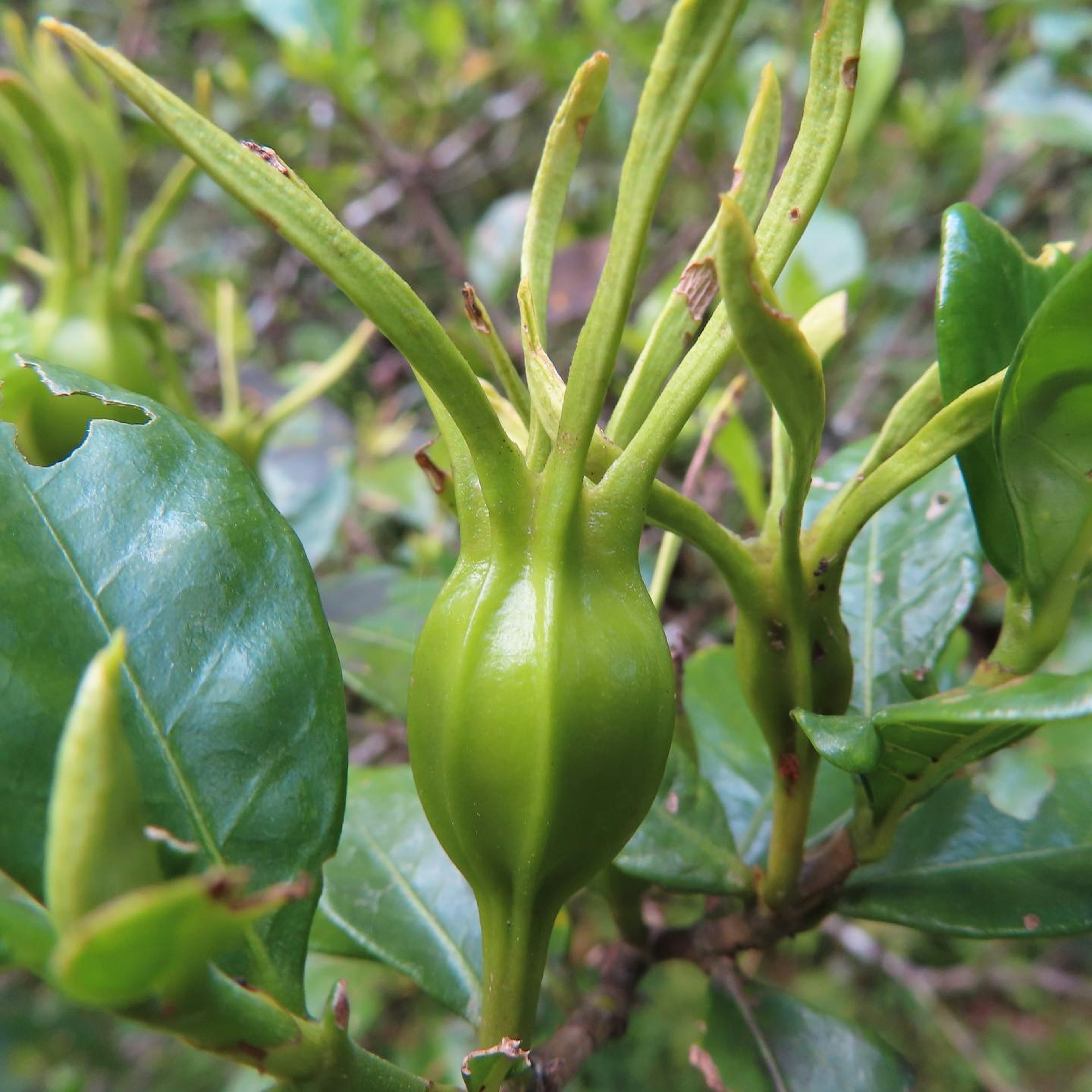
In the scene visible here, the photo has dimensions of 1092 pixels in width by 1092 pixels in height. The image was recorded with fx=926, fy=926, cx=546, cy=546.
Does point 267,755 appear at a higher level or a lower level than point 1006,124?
lower

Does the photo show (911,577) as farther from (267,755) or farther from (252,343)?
(252,343)

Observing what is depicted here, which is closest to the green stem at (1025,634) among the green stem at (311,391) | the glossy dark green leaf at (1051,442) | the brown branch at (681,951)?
the glossy dark green leaf at (1051,442)

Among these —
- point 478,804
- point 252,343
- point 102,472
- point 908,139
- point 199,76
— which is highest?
point 908,139

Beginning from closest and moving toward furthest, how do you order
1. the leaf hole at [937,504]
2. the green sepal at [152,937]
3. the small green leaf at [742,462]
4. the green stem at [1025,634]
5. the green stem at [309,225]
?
the green sepal at [152,937]
the green stem at [309,225]
the green stem at [1025,634]
the leaf hole at [937,504]
the small green leaf at [742,462]

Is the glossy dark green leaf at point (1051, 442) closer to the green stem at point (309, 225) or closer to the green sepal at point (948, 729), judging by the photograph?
the green sepal at point (948, 729)

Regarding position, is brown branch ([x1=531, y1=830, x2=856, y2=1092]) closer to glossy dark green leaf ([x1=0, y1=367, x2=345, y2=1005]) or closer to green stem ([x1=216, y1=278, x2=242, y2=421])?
glossy dark green leaf ([x1=0, y1=367, x2=345, y2=1005])

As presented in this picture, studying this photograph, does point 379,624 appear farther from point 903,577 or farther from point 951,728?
point 951,728

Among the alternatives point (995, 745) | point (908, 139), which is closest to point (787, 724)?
point (995, 745)
